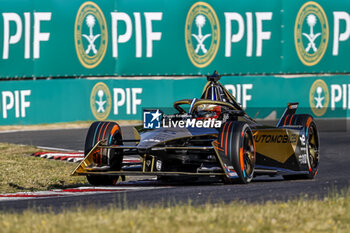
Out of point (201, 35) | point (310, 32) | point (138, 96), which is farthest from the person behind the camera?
point (310, 32)

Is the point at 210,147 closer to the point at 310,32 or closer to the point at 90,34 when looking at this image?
the point at 90,34

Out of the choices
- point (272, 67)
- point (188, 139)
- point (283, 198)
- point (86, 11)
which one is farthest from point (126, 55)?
point (283, 198)

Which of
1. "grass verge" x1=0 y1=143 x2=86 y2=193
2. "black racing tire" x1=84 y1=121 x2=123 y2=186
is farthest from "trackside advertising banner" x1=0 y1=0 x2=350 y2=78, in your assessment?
"black racing tire" x1=84 y1=121 x2=123 y2=186

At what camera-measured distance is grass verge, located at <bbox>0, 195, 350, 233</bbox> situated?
572cm

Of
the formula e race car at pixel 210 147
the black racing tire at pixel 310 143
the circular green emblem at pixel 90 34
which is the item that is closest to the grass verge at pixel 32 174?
the formula e race car at pixel 210 147

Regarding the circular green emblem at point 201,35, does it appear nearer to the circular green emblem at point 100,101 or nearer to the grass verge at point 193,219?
the circular green emblem at point 100,101

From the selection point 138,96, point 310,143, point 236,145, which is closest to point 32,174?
point 236,145

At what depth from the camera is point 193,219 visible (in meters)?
6.00

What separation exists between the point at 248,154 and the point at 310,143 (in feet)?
5.78

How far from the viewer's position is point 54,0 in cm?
1931

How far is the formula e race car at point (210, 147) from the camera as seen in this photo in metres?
9.08

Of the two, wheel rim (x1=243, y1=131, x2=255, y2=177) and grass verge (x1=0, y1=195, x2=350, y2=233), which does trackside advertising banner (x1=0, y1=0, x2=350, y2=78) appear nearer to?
wheel rim (x1=243, y1=131, x2=255, y2=177)

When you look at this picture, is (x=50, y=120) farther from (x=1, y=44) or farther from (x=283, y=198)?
(x=283, y=198)

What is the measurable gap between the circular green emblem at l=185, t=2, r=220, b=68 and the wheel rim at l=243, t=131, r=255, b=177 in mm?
10680
